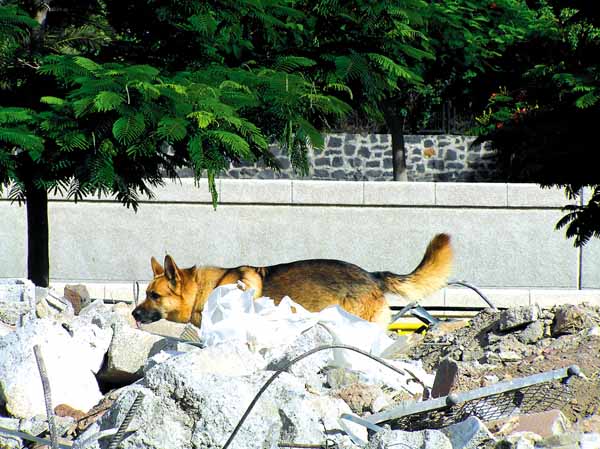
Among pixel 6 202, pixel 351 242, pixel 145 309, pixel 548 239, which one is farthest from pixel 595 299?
pixel 6 202

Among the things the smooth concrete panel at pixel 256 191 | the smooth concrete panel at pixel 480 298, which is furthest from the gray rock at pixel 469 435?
the smooth concrete panel at pixel 256 191

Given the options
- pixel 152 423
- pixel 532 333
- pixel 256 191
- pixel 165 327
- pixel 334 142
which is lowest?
pixel 165 327

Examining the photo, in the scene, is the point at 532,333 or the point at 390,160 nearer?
the point at 532,333

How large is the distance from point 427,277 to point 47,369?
341cm

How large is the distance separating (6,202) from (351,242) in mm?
4930

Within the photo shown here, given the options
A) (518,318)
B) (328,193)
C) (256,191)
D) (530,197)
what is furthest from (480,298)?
(518,318)

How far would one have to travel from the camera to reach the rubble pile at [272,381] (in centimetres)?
369

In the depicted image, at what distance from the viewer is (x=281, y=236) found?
13242 mm

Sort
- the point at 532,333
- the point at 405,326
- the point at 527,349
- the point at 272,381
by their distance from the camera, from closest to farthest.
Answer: the point at 272,381 < the point at 527,349 < the point at 532,333 < the point at 405,326

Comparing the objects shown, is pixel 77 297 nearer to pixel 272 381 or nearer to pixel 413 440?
pixel 272 381

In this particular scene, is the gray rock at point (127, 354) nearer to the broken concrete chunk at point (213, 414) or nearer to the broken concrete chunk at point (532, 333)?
the broken concrete chunk at point (213, 414)

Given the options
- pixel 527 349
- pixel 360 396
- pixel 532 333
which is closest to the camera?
pixel 360 396

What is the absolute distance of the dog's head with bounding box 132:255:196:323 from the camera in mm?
7336

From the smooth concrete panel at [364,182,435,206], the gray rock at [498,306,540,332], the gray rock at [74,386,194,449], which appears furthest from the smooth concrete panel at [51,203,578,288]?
the gray rock at [74,386,194,449]
